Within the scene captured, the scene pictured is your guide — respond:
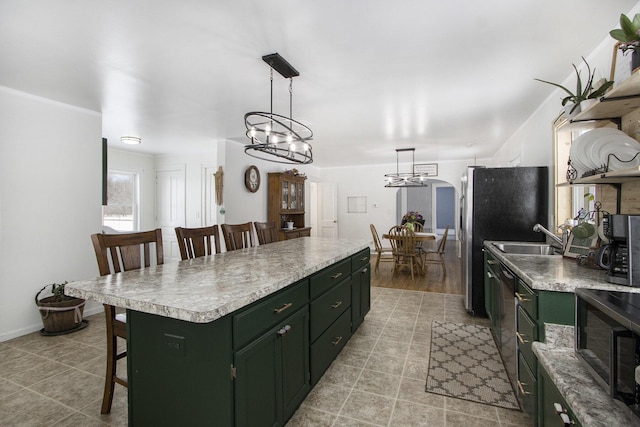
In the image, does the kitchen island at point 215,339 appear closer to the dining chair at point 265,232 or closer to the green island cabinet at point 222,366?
the green island cabinet at point 222,366

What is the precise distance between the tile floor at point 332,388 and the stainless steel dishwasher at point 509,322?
0.31 metres

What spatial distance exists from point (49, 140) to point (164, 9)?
2.58 m

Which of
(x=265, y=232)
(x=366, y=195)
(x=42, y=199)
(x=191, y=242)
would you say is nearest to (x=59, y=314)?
(x=42, y=199)

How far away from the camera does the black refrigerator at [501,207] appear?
3.18 metres

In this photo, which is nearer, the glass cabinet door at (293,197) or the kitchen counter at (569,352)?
the kitchen counter at (569,352)

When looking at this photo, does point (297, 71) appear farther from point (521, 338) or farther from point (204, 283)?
point (521, 338)

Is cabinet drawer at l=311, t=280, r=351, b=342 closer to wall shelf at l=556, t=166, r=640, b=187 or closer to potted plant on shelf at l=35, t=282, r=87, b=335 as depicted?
wall shelf at l=556, t=166, r=640, b=187

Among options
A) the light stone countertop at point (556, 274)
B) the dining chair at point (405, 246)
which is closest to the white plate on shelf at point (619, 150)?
the light stone countertop at point (556, 274)

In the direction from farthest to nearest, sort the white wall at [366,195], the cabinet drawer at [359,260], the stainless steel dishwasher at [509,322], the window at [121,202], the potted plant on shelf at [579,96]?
1. the white wall at [366,195]
2. the window at [121,202]
3. the cabinet drawer at [359,260]
4. the stainless steel dishwasher at [509,322]
5. the potted plant on shelf at [579,96]

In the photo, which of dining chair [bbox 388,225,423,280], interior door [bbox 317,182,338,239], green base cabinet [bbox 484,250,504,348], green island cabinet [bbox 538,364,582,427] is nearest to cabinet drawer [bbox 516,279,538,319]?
green island cabinet [bbox 538,364,582,427]

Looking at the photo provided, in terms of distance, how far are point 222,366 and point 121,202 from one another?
6263 mm

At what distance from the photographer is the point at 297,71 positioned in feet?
8.45

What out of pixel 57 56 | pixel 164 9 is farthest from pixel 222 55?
pixel 57 56

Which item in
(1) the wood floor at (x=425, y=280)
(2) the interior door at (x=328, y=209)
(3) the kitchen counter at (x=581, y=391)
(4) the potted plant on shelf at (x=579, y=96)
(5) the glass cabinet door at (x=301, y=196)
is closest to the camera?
(3) the kitchen counter at (x=581, y=391)
